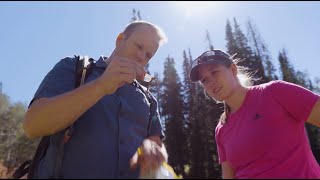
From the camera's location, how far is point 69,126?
217cm

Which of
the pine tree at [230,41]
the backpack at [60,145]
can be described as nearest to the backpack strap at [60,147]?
the backpack at [60,145]

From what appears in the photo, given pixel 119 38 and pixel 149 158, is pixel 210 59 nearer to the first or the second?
pixel 119 38

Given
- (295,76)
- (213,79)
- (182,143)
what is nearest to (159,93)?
(182,143)

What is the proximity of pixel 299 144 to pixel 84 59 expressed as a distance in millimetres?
2028

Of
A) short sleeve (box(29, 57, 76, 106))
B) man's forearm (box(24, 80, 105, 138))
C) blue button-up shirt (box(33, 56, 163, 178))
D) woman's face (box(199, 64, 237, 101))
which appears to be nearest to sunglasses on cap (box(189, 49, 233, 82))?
woman's face (box(199, 64, 237, 101))

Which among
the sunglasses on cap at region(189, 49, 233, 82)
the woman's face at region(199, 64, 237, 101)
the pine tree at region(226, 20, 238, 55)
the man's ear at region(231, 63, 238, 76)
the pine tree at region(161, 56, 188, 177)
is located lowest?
the woman's face at region(199, 64, 237, 101)

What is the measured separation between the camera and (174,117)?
4238cm

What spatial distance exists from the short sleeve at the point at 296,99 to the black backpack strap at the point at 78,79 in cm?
174

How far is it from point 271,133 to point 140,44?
138cm

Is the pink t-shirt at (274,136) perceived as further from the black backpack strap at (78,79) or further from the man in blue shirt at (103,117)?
the black backpack strap at (78,79)

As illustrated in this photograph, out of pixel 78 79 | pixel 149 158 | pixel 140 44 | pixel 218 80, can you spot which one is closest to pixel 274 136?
pixel 218 80

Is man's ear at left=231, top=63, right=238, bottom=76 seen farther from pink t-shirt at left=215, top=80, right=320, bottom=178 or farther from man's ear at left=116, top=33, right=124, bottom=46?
man's ear at left=116, top=33, right=124, bottom=46

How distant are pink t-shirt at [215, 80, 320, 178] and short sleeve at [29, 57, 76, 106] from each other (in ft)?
5.45

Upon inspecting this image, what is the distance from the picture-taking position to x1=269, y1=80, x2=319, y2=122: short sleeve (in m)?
3.01
